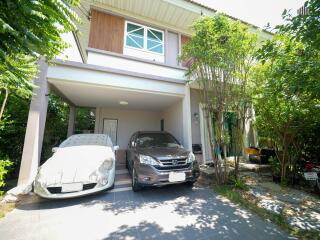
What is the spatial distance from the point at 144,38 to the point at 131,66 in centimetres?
186

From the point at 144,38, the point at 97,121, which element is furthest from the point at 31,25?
the point at 97,121

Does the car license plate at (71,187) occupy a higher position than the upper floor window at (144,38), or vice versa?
the upper floor window at (144,38)

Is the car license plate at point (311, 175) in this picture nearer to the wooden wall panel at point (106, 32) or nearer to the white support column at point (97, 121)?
the wooden wall panel at point (106, 32)

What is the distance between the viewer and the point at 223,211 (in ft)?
11.2

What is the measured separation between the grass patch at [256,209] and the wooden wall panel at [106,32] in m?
6.49

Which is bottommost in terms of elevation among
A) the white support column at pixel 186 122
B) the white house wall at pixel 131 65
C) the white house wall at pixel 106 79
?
the white support column at pixel 186 122

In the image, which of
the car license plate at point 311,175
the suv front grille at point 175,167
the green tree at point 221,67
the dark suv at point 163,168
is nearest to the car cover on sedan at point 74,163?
the dark suv at point 163,168

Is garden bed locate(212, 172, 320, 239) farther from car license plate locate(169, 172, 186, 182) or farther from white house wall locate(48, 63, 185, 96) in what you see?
white house wall locate(48, 63, 185, 96)

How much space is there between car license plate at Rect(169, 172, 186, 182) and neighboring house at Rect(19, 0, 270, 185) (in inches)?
82.6

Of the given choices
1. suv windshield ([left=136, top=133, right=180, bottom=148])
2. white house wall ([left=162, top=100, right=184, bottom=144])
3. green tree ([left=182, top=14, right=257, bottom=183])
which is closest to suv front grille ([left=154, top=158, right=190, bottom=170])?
suv windshield ([left=136, top=133, right=180, bottom=148])

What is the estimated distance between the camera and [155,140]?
18.2 ft

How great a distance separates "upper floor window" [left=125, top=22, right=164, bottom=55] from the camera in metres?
7.18

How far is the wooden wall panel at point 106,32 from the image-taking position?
6.61m

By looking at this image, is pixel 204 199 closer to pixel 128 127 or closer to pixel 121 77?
pixel 121 77
